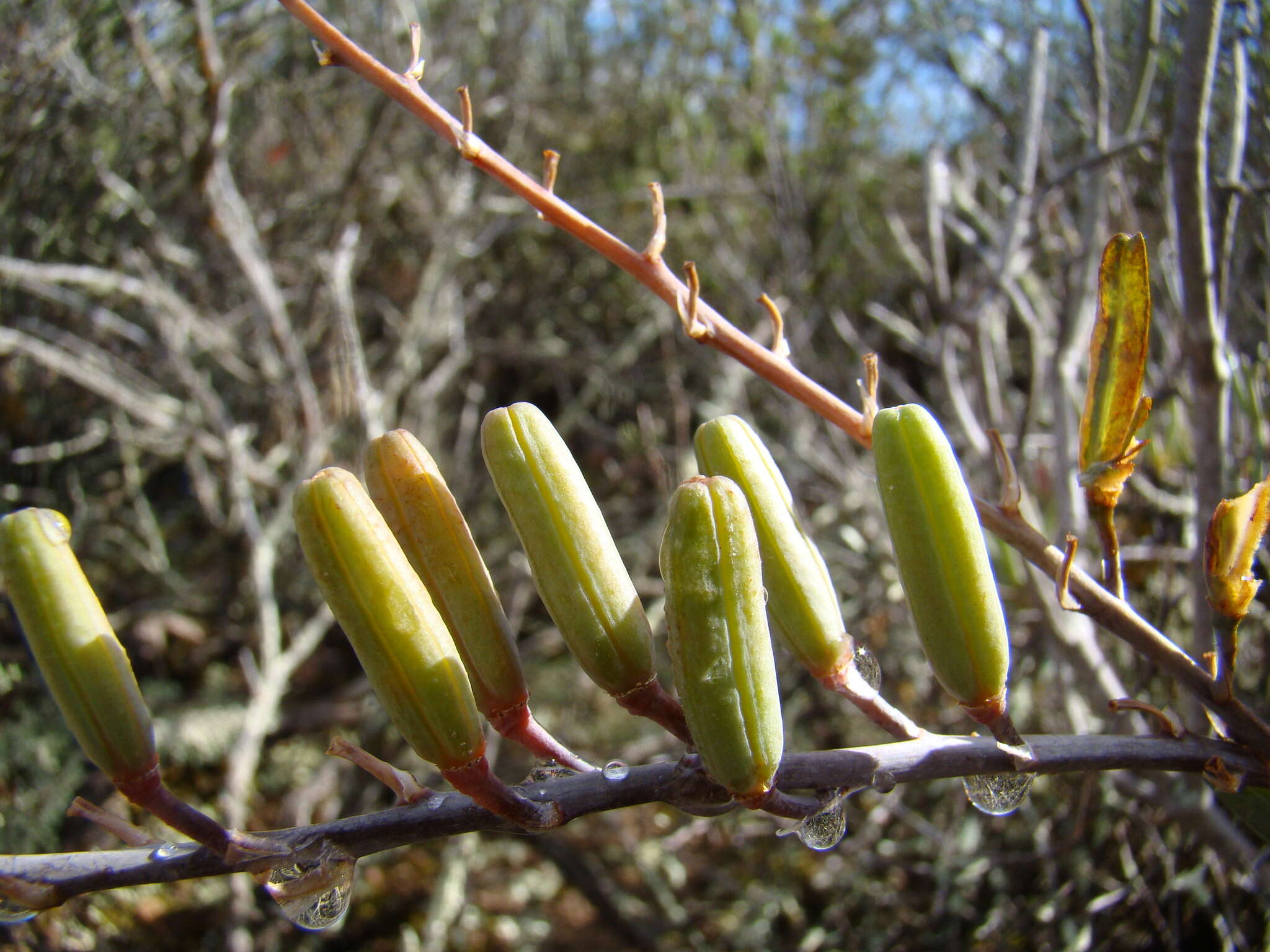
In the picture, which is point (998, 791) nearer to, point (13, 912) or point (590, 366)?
point (13, 912)

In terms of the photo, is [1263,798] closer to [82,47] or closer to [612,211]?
[82,47]

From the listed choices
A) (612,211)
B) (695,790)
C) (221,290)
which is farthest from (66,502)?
(695,790)

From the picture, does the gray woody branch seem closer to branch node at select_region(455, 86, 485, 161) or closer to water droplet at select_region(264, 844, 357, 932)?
water droplet at select_region(264, 844, 357, 932)

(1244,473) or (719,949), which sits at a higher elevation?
(1244,473)

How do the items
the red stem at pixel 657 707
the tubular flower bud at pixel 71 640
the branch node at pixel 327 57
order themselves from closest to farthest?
the tubular flower bud at pixel 71 640
the red stem at pixel 657 707
the branch node at pixel 327 57

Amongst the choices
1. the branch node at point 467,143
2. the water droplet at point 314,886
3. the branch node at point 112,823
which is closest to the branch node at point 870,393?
the branch node at point 467,143

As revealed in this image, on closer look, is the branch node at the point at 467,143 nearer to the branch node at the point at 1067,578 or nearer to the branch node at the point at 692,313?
the branch node at the point at 692,313

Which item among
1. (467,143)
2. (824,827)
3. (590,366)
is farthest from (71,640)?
(590,366)
